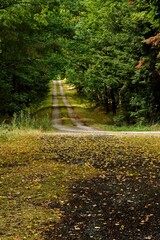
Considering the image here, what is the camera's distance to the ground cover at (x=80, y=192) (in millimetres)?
6062

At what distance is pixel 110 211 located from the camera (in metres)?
6.95

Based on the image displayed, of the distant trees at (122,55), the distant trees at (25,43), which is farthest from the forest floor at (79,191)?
the distant trees at (122,55)

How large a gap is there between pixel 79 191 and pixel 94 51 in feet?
89.1

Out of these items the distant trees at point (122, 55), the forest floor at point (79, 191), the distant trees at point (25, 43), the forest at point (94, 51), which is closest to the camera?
the forest floor at point (79, 191)

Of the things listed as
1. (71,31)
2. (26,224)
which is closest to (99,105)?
(71,31)

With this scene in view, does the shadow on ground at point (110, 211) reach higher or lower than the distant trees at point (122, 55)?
lower

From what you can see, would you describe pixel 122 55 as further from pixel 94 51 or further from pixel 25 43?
pixel 25 43

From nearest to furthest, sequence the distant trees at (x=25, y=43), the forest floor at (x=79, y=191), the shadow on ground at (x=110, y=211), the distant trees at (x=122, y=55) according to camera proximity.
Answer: the shadow on ground at (x=110, y=211) → the forest floor at (x=79, y=191) → the distant trees at (x=25, y=43) → the distant trees at (x=122, y=55)

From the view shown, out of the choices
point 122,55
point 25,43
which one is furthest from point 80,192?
point 122,55

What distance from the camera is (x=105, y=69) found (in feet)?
104

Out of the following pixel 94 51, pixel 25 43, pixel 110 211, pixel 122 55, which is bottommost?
pixel 110 211

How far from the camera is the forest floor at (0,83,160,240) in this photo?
605cm

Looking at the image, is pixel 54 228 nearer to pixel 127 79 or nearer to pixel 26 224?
pixel 26 224

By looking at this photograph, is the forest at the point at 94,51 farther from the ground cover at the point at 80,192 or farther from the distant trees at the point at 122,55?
the ground cover at the point at 80,192
